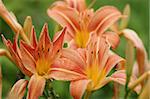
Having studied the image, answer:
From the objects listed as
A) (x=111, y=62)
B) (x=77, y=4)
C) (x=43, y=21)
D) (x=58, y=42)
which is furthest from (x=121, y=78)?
(x=43, y=21)

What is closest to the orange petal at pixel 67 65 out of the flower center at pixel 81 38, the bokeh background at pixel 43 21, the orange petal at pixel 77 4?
the flower center at pixel 81 38

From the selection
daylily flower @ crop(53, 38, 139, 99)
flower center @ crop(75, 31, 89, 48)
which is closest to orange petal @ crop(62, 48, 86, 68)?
daylily flower @ crop(53, 38, 139, 99)

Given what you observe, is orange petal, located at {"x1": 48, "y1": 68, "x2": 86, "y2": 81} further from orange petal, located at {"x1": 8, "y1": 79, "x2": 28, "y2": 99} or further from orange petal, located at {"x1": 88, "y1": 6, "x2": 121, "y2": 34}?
orange petal, located at {"x1": 88, "y1": 6, "x2": 121, "y2": 34}

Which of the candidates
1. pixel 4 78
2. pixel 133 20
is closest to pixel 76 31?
pixel 4 78

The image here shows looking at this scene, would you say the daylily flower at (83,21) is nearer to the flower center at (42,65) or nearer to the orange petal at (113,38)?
the orange petal at (113,38)

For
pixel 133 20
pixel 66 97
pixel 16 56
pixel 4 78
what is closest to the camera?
pixel 16 56

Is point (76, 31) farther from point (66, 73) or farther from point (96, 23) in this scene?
point (66, 73)
